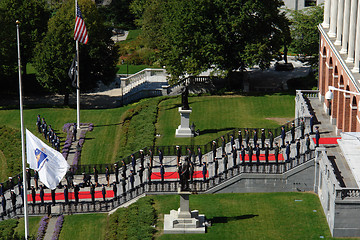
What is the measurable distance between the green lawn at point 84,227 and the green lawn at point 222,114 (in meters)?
13.9

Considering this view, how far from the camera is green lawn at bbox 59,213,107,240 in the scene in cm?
5091

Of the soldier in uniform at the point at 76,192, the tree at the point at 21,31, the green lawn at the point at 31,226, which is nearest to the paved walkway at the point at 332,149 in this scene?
the soldier in uniform at the point at 76,192

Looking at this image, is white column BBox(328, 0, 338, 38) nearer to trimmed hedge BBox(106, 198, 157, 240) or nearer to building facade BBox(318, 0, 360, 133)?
building facade BBox(318, 0, 360, 133)

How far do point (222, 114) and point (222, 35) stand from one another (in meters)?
10.2

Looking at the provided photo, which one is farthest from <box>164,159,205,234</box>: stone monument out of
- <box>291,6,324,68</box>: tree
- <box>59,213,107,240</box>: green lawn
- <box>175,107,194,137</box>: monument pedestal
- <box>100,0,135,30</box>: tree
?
<box>100,0,135,30</box>: tree

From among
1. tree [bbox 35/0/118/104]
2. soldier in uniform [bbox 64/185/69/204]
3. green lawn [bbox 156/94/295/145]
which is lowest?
soldier in uniform [bbox 64/185/69/204]

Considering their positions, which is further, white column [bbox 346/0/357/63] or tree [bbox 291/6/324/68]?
tree [bbox 291/6/324/68]

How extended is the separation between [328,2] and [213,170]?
21077 mm

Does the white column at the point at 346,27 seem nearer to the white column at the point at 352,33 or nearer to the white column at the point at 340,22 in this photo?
the white column at the point at 352,33

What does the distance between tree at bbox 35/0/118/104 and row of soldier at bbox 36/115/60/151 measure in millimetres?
8174

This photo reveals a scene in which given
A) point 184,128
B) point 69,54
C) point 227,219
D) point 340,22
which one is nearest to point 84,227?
point 227,219

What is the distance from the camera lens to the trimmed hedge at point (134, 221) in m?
48.7

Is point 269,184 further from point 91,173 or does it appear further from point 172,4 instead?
point 172,4

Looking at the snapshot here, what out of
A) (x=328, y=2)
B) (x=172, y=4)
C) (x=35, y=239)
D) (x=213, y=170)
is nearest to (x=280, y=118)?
(x=328, y=2)
